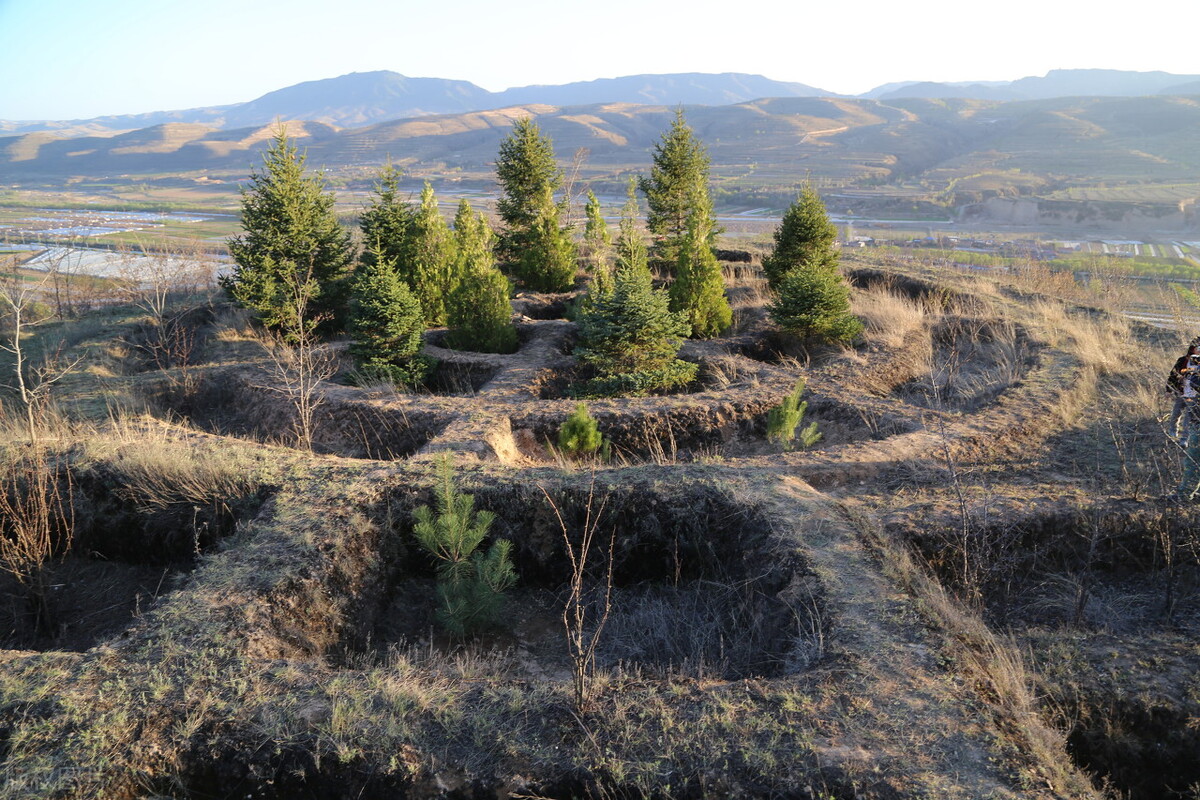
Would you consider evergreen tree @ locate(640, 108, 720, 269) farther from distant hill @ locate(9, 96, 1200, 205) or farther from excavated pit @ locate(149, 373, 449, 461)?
distant hill @ locate(9, 96, 1200, 205)

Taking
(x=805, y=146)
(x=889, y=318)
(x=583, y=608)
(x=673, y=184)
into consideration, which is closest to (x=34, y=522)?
(x=583, y=608)

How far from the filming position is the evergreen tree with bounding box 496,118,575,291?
15.0 meters

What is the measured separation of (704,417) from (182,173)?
493 feet

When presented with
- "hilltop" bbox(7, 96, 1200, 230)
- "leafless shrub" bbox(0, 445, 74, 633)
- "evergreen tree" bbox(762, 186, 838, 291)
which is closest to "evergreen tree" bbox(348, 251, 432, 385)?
"leafless shrub" bbox(0, 445, 74, 633)

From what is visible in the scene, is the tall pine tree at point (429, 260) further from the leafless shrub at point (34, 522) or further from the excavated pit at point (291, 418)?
the leafless shrub at point (34, 522)

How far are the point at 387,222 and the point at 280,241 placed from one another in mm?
1841

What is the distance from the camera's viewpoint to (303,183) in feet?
39.0

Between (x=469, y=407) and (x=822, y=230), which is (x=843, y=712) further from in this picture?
(x=822, y=230)

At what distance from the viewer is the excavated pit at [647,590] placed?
15.1ft

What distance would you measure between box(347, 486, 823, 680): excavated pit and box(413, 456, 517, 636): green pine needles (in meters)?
0.20

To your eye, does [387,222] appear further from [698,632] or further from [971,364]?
[971,364]

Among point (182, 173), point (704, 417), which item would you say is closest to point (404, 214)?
point (704, 417)

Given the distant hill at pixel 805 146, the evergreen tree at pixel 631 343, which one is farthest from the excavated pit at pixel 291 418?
the distant hill at pixel 805 146

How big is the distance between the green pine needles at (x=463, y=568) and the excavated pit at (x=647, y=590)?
199mm
